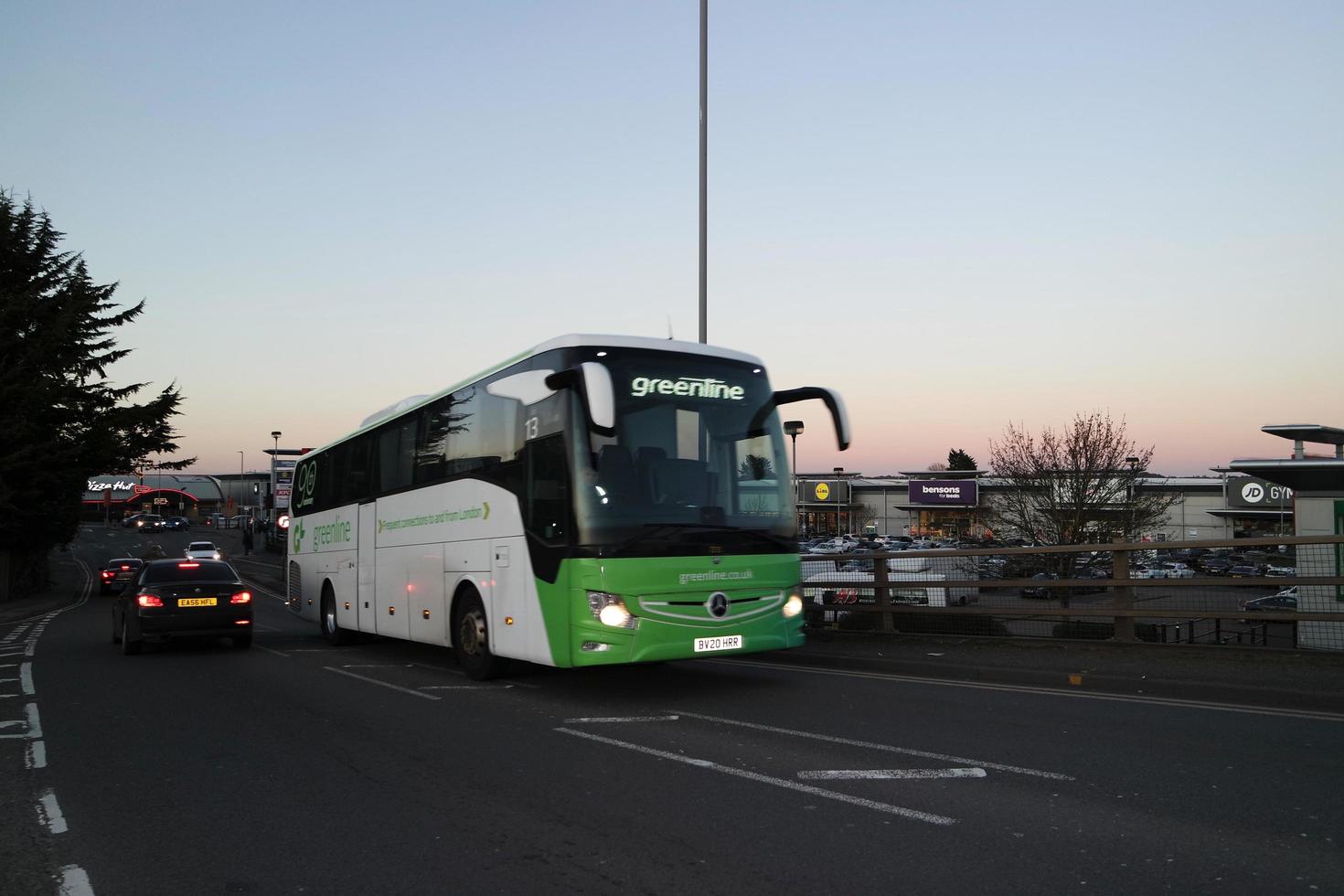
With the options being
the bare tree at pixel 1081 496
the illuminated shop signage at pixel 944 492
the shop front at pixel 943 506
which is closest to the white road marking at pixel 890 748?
the bare tree at pixel 1081 496

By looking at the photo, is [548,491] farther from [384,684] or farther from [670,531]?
[384,684]

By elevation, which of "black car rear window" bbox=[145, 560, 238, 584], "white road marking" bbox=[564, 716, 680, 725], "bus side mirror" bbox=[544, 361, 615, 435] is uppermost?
→ "bus side mirror" bbox=[544, 361, 615, 435]

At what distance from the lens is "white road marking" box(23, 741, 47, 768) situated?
7637mm

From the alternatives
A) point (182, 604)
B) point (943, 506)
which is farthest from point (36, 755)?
point (943, 506)

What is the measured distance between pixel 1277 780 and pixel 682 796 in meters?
3.73

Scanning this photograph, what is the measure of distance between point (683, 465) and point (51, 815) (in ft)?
19.4

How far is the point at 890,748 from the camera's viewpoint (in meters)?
7.63

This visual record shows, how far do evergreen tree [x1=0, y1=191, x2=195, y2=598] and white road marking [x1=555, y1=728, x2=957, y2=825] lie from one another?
107ft

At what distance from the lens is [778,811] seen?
588 centimetres

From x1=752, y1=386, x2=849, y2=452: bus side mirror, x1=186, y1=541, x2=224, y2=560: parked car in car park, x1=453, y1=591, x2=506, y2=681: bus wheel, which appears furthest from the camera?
x1=186, y1=541, x2=224, y2=560: parked car in car park

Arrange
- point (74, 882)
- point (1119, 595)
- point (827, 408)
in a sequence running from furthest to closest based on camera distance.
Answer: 1. point (1119, 595)
2. point (827, 408)
3. point (74, 882)

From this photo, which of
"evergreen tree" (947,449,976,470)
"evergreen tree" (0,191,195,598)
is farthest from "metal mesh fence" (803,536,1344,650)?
"evergreen tree" (947,449,976,470)

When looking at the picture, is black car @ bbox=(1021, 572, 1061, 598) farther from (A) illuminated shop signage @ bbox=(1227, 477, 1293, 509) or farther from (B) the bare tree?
(A) illuminated shop signage @ bbox=(1227, 477, 1293, 509)

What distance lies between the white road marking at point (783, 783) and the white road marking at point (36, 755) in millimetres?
3970
